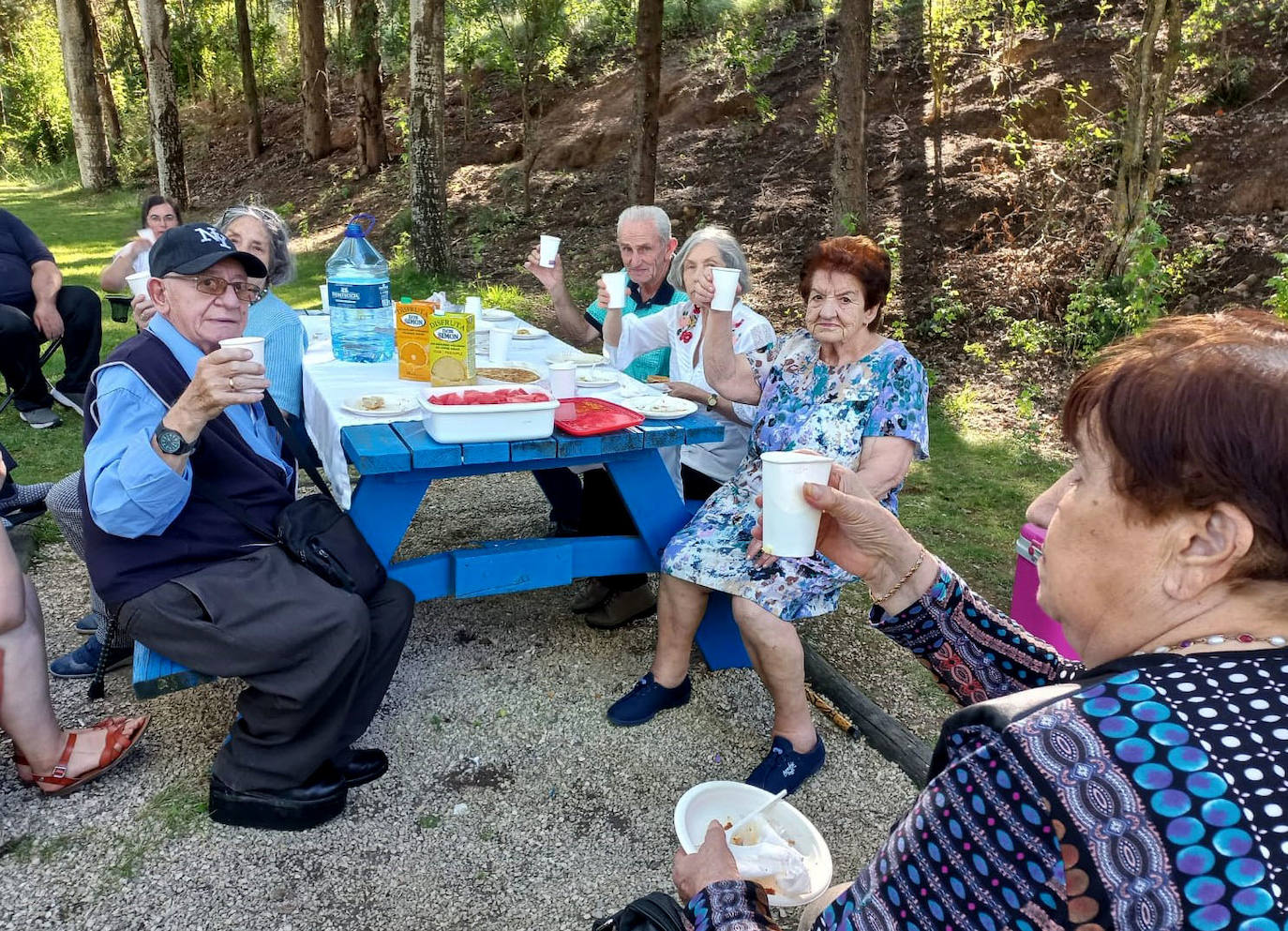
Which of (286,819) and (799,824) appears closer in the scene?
(799,824)

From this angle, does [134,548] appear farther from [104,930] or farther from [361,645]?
[104,930]

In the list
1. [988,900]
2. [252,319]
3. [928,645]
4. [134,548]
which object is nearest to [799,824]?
[928,645]

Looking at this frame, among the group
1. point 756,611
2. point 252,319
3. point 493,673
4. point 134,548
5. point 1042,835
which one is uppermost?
point 252,319

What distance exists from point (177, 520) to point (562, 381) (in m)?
1.28

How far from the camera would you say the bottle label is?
351cm

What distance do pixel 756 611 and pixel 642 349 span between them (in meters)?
1.74

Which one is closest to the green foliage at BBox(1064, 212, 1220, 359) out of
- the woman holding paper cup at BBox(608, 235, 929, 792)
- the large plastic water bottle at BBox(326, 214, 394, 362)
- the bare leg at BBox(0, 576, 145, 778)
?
the woman holding paper cup at BBox(608, 235, 929, 792)

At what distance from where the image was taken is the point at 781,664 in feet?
8.59

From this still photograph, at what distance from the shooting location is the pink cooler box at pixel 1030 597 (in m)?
2.65

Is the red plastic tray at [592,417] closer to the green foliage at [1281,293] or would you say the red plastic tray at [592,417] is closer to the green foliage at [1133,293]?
the green foliage at [1281,293]

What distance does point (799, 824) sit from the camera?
201 cm

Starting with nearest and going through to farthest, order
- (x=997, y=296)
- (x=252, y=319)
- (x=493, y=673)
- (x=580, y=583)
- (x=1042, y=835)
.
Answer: (x=1042, y=835), (x=493, y=673), (x=252, y=319), (x=580, y=583), (x=997, y=296)

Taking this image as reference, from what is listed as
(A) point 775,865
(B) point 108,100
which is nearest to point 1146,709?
(A) point 775,865

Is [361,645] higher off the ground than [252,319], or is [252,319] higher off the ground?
[252,319]
